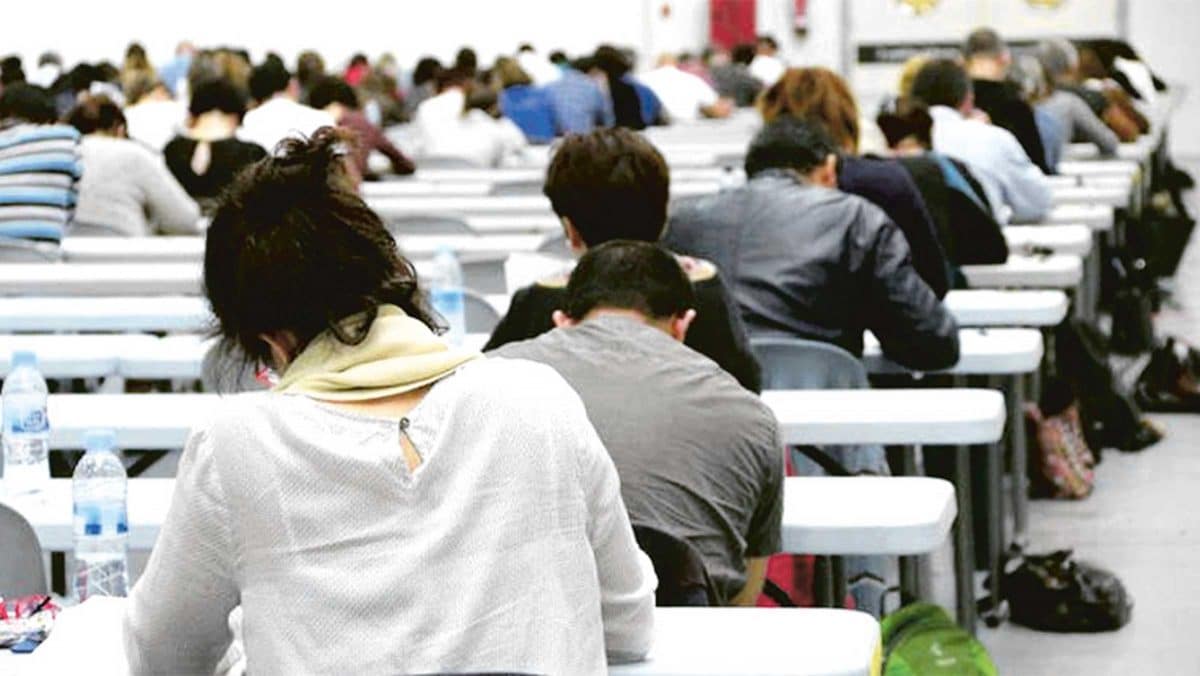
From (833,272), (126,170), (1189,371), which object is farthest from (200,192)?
(833,272)

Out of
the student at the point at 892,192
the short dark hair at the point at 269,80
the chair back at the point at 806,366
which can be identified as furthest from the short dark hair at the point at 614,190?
the short dark hair at the point at 269,80

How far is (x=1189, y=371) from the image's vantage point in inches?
314

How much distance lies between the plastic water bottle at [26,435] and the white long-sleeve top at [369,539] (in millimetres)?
1571

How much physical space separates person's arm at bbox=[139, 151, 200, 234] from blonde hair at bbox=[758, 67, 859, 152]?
3028 millimetres

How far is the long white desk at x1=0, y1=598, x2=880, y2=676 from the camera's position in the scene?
8.36ft

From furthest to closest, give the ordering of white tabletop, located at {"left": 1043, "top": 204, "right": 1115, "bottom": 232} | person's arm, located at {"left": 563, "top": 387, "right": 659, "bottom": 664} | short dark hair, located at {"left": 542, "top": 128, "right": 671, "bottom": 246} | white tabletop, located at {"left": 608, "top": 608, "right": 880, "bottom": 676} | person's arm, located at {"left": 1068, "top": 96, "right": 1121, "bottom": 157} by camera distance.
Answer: person's arm, located at {"left": 1068, "top": 96, "right": 1121, "bottom": 157} → white tabletop, located at {"left": 1043, "top": 204, "right": 1115, "bottom": 232} → short dark hair, located at {"left": 542, "top": 128, "right": 671, "bottom": 246} → white tabletop, located at {"left": 608, "top": 608, "right": 880, "bottom": 676} → person's arm, located at {"left": 563, "top": 387, "right": 659, "bottom": 664}

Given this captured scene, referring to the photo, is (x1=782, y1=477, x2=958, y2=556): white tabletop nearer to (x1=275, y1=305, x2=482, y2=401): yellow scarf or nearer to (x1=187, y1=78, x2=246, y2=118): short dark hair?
(x1=275, y1=305, x2=482, y2=401): yellow scarf

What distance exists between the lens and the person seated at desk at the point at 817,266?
5055 mm

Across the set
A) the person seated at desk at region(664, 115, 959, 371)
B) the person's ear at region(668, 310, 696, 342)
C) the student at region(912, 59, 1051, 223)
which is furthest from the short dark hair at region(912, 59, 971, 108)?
the person's ear at region(668, 310, 696, 342)

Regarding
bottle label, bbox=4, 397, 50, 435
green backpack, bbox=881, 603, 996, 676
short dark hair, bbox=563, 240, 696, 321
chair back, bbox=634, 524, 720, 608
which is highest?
short dark hair, bbox=563, 240, 696, 321

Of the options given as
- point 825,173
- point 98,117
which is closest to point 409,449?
point 825,173

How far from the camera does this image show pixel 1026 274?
22.1 ft

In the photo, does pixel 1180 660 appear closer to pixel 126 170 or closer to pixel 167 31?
pixel 126 170

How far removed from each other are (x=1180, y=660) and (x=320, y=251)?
10.4ft
